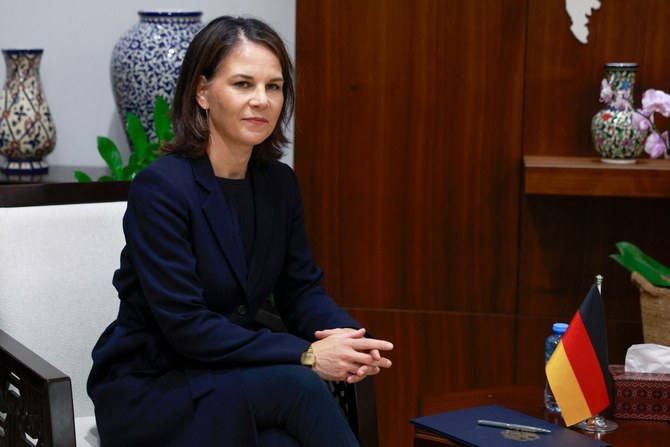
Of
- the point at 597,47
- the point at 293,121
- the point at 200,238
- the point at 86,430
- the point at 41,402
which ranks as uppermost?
the point at 597,47

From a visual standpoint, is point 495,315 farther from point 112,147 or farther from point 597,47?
point 112,147

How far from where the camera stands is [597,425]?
2232 mm

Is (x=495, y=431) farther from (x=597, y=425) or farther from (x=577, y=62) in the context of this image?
(x=577, y=62)

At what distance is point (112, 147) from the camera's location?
11.0 ft

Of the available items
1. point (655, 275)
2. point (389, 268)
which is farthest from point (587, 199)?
point (389, 268)

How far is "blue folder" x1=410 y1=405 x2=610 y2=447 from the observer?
2055 mm

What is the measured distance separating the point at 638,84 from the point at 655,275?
0.60 metres

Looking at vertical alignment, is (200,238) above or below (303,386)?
above

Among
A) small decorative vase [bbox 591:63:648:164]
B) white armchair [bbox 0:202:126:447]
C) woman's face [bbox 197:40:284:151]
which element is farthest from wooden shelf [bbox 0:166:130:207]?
small decorative vase [bbox 591:63:648:164]

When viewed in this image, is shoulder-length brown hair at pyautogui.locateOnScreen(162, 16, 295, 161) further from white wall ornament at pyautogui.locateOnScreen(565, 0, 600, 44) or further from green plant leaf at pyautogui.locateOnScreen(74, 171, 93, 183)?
white wall ornament at pyautogui.locateOnScreen(565, 0, 600, 44)

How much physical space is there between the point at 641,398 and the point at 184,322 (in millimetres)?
1010

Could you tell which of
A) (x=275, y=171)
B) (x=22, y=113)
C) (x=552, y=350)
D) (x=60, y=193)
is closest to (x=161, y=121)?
(x=22, y=113)

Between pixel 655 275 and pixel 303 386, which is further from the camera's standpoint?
pixel 655 275

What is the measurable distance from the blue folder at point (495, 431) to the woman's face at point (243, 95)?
75 cm
